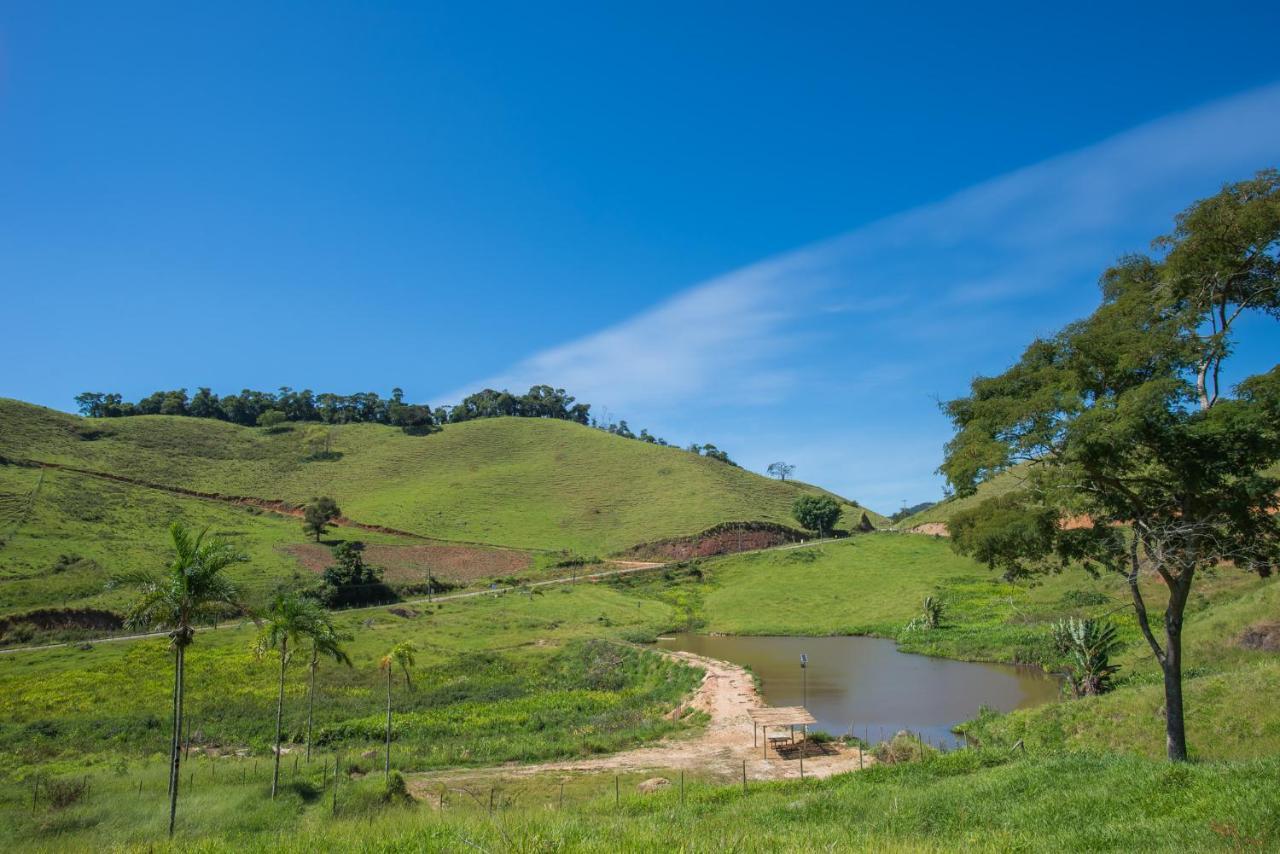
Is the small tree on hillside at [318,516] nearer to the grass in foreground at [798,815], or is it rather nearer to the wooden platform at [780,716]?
the grass in foreground at [798,815]

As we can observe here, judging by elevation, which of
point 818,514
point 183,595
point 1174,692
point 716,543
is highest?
point 818,514

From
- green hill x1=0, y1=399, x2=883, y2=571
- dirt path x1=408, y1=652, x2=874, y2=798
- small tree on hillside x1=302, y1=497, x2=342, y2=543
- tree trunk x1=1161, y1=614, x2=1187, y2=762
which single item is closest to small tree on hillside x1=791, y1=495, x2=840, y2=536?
green hill x1=0, y1=399, x2=883, y2=571

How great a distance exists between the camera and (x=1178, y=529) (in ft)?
44.0

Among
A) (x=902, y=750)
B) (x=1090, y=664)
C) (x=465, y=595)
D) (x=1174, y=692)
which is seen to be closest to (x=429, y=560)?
(x=465, y=595)

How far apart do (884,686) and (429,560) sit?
6168 cm

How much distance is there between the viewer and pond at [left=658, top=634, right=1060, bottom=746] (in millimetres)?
30406

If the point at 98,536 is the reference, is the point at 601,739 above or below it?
below

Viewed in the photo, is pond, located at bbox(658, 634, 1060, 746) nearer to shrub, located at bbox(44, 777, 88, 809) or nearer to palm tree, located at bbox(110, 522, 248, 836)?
palm tree, located at bbox(110, 522, 248, 836)

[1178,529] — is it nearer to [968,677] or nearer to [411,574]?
[968,677]

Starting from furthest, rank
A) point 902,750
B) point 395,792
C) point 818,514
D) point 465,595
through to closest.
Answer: point 818,514
point 465,595
point 902,750
point 395,792

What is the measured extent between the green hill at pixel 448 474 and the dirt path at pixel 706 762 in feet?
227

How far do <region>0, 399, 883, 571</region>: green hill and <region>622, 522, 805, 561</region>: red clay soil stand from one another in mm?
2195

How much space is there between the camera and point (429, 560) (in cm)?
8581

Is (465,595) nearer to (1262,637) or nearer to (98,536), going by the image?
(98,536)
